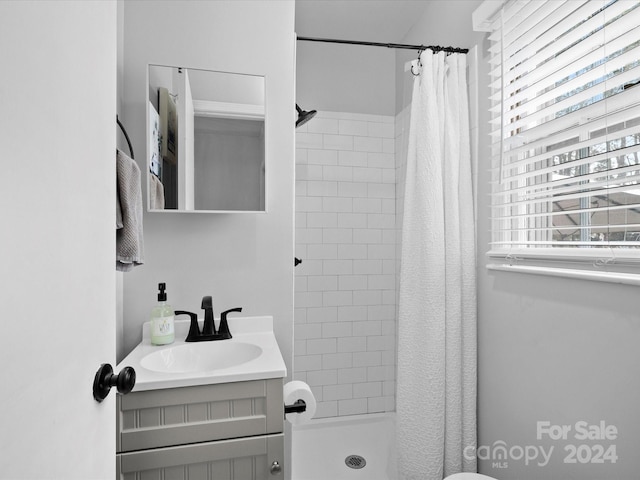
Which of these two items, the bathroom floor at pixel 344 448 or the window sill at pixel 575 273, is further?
the bathroom floor at pixel 344 448

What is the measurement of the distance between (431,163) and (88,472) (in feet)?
4.71

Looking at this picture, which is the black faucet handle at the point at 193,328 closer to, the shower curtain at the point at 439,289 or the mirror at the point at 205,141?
the mirror at the point at 205,141

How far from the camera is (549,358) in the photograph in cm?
123

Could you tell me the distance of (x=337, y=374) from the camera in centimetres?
244

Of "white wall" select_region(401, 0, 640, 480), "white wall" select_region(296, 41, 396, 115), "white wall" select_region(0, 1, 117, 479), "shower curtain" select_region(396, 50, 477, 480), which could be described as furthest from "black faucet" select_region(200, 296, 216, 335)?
"white wall" select_region(296, 41, 396, 115)

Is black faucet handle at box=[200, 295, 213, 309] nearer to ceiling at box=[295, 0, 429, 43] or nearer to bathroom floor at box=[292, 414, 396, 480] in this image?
bathroom floor at box=[292, 414, 396, 480]

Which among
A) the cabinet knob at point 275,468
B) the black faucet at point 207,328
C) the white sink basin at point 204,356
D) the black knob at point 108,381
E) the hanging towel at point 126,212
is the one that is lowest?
the cabinet knob at point 275,468

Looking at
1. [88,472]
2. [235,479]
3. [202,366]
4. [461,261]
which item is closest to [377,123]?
[461,261]

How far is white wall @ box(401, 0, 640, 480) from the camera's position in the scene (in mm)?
995

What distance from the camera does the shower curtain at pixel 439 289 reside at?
1503 millimetres

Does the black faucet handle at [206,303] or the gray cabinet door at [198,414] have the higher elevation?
the black faucet handle at [206,303]

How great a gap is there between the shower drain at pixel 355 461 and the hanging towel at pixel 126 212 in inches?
65.5

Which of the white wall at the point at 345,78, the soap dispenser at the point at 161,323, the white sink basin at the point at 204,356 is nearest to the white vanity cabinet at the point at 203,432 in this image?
the white sink basin at the point at 204,356

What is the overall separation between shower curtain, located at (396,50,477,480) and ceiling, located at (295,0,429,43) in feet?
2.54
